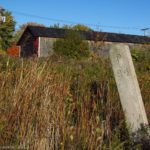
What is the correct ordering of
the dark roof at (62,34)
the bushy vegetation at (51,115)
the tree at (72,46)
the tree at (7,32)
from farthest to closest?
1. the tree at (7,32)
2. the dark roof at (62,34)
3. the tree at (72,46)
4. the bushy vegetation at (51,115)

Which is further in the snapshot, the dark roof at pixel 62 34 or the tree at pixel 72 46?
the dark roof at pixel 62 34

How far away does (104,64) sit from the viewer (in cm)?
766

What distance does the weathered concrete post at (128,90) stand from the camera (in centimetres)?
441

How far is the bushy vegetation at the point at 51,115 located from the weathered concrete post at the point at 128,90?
0.15 meters

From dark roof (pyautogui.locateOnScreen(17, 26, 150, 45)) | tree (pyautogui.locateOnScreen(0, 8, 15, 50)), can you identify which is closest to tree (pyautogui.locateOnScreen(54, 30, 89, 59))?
dark roof (pyautogui.locateOnScreen(17, 26, 150, 45))

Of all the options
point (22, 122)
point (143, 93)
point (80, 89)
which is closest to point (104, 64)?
point (143, 93)

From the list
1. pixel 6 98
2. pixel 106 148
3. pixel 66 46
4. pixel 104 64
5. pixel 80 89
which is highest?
pixel 66 46

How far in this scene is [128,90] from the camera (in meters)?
4.43

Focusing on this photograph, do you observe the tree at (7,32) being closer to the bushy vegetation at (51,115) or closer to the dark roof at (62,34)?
the dark roof at (62,34)

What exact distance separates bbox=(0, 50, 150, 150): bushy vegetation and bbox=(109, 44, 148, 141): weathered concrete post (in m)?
0.15

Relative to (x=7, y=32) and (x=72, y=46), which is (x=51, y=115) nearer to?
(x=72, y=46)

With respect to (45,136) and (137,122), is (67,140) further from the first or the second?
(137,122)

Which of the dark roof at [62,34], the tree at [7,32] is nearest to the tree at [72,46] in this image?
the dark roof at [62,34]

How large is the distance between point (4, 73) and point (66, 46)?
26.7 m
